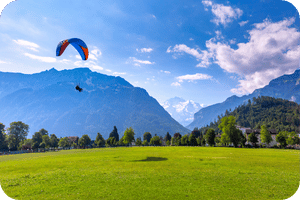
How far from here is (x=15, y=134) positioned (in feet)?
315

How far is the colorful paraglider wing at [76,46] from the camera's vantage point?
Answer: 973 inches

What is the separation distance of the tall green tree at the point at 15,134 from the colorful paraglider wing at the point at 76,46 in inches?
3973

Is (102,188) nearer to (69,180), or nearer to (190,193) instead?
(69,180)

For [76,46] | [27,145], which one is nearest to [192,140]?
[27,145]

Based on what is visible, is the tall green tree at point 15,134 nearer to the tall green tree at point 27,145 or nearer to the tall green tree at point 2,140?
the tall green tree at point 2,140

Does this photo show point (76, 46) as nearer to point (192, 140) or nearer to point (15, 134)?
point (15, 134)

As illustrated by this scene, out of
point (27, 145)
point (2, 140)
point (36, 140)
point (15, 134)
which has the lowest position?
point (27, 145)

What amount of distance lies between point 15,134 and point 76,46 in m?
103

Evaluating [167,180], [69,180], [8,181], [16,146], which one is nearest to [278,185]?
[167,180]

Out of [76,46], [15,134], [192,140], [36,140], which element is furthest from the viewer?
[192,140]

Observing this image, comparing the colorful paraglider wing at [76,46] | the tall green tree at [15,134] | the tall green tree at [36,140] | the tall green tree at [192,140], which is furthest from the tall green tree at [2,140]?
the tall green tree at [192,140]

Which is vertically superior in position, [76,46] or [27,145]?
[76,46]

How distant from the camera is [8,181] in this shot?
17.0 meters

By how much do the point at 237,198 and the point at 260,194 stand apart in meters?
2.56
